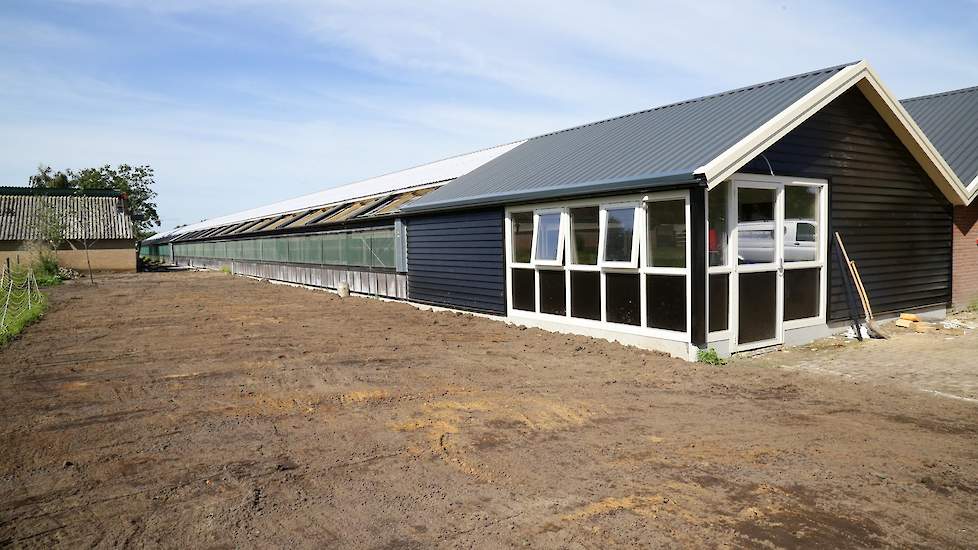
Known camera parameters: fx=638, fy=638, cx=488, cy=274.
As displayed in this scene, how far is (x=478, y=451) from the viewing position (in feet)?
17.2

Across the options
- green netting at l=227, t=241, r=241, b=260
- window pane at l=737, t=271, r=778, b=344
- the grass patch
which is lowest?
the grass patch

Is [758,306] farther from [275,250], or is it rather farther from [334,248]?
[275,250]

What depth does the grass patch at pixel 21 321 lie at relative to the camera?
1136cm

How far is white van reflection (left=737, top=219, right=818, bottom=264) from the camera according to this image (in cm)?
920

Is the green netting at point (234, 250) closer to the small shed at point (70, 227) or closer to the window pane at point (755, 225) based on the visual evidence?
the small shed at point (70, 227)

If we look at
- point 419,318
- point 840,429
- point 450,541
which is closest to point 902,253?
point 840,429

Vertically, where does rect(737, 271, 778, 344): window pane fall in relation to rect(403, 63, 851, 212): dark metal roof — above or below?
below

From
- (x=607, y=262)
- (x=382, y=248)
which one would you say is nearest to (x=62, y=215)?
(x=382, y=248)

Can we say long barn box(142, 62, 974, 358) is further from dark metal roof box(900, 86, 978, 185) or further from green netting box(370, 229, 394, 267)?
green netting box(370, 229, 394, 267)

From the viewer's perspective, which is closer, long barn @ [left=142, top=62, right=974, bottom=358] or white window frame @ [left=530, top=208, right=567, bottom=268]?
long barn @ [left=142, top=62, right=974, bottom=358]

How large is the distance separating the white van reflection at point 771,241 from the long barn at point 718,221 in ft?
0.09

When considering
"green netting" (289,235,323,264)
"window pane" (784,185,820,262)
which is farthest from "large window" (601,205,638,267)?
"green netting" (289,235,323,264)

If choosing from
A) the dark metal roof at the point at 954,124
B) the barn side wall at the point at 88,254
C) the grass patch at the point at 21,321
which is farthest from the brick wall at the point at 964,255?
the barn side wall at the point at 88,254

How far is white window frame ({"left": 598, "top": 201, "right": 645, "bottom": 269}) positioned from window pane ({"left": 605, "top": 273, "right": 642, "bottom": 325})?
0.18m
